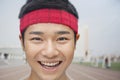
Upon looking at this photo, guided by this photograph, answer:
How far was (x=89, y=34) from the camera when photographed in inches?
98.2

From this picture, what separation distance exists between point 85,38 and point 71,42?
26cm

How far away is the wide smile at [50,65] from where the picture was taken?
2188mm

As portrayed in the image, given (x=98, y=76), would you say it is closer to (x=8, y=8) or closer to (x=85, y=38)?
(x=85, y=38)

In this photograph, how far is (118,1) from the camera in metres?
2.64

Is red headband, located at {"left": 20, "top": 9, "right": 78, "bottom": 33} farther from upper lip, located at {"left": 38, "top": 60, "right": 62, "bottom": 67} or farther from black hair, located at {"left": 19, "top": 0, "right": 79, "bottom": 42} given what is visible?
upper lip, located at {"left": 38, "top": 60, "right": 62, "bottom": 67}

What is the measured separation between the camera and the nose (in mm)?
2148

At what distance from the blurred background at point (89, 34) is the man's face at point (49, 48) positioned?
0.13 metres

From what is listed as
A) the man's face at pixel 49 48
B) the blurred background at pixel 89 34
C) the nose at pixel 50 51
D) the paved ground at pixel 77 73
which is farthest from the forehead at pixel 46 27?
the paved ground at pixel 77 73

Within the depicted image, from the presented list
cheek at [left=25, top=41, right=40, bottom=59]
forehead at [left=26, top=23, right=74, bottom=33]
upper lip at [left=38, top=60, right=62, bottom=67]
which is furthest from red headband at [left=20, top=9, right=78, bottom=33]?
A: upper lip at [left=38, top=60, right=62, bottom=67]

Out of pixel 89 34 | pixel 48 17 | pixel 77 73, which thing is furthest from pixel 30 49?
pixel 89 34

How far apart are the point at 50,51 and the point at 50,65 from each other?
13cm

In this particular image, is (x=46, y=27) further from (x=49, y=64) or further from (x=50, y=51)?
(x=49, y=64)

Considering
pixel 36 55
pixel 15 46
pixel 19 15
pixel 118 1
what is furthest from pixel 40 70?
pixel 118 1

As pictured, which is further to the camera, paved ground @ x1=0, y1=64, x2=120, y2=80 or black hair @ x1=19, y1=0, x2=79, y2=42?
paved ground @ x1=0, y1=64, x2=120, y2=80
